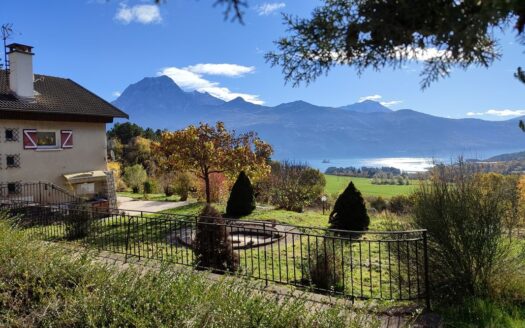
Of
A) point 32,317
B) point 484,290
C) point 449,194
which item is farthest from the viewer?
point 449,194

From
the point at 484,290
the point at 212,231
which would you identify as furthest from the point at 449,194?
the point at 212,231

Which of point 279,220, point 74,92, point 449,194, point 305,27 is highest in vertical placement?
point 74,92

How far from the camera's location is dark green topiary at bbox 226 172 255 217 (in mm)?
16922

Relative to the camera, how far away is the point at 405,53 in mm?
2174

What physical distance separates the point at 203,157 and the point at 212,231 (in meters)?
10.5

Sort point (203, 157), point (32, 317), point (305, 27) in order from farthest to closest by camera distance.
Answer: point (203, 157) → point (32, 317) → point (305, 27)

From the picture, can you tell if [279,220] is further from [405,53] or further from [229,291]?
[405,53]

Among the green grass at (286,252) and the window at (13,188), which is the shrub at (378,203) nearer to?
the green grass at (286,252)

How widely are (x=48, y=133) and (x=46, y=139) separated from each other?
304mm

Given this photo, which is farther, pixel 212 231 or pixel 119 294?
pixel 212 231

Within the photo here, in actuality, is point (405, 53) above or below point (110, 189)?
above

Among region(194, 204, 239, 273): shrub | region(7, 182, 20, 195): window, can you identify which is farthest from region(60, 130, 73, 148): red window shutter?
region(194, 204, 239, 273): shrub

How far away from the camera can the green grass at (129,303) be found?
371 cm

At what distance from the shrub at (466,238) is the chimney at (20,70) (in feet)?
59.5
